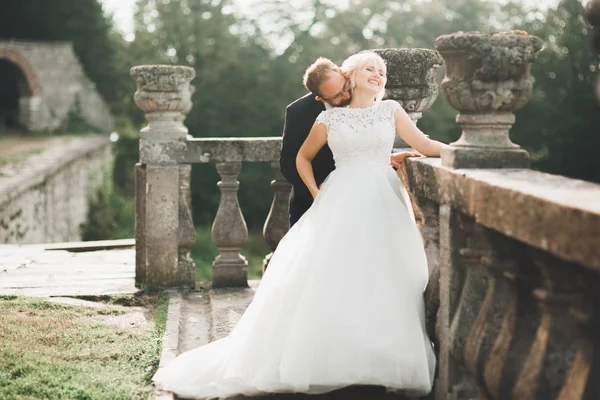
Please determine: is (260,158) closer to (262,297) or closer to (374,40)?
(262,297)

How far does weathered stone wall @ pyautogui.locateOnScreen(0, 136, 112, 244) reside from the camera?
13.6 meters

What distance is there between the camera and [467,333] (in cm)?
337

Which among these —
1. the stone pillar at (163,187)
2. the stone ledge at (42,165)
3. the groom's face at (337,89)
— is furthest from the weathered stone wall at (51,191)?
the groom's face at (337,89)

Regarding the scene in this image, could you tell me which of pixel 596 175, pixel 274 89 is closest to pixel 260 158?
pixel 596 175

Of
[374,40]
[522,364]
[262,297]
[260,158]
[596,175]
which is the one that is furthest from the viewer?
[374,40]

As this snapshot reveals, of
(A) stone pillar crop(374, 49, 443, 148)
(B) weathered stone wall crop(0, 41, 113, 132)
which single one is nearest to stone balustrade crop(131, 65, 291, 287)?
(A) stone pillar crop(374, 49, 443, 148)

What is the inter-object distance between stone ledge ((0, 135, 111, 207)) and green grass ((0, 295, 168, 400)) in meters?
7.52

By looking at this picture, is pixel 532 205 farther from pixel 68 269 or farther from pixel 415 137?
pixel 68 269

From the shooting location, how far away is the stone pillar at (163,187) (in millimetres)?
6285

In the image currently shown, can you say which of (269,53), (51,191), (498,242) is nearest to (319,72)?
(498,242)

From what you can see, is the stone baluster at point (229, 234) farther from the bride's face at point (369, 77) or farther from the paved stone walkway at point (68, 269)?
the bride's face at point (369, 77)

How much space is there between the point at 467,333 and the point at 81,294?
Answer: 3444 mm

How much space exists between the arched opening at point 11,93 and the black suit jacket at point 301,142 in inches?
862

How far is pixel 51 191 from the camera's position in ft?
55.5
